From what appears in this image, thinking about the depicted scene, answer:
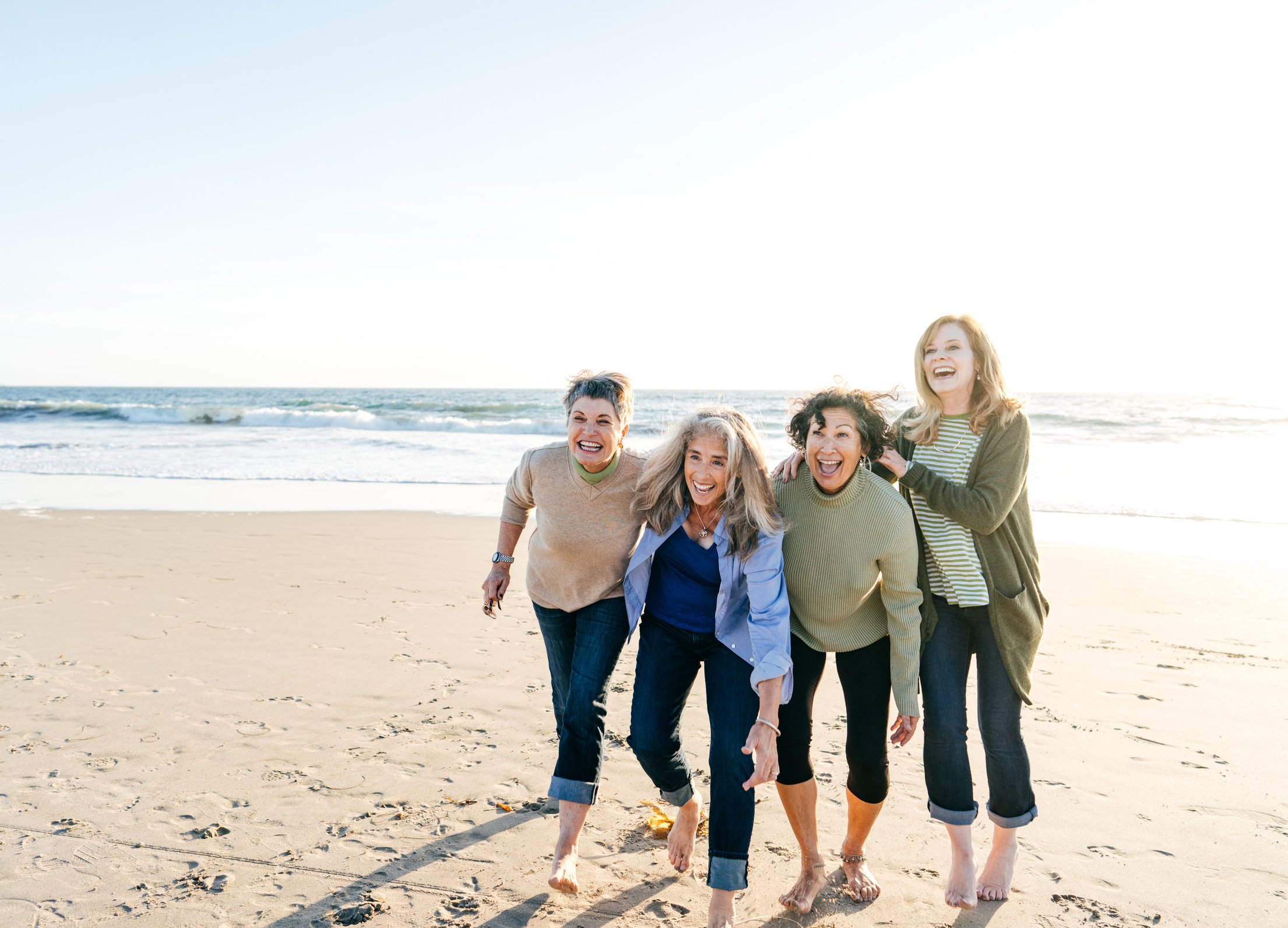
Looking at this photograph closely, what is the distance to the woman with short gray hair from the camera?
114 inches

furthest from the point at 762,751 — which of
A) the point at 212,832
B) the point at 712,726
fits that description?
the point at 212,832

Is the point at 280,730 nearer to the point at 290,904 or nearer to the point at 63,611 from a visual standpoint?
the point at 290,904

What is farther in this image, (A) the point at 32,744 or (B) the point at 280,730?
(B) the point at 280,730

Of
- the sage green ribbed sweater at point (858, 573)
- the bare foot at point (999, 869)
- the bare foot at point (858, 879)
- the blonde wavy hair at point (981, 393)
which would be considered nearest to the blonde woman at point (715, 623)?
the sage green ribbed sweater at point (858, 573)

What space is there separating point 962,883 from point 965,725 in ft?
1.77

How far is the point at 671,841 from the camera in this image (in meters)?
2.92

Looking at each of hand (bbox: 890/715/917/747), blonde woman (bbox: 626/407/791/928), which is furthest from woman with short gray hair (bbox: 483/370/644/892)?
hand (bbox: 890/715/917/747)

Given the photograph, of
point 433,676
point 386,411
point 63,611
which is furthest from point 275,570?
point 386,411

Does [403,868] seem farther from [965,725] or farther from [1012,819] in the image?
[1012,819]

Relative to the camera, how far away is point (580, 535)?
10.00ft

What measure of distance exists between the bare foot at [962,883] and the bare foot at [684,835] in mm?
884

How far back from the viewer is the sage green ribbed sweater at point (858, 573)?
2.66m

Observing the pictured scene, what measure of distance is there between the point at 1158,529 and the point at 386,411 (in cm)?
2837

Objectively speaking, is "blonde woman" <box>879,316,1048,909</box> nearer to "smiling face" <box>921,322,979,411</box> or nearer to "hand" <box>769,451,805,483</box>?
"smiling face" <box>921,322,979,411</box>
